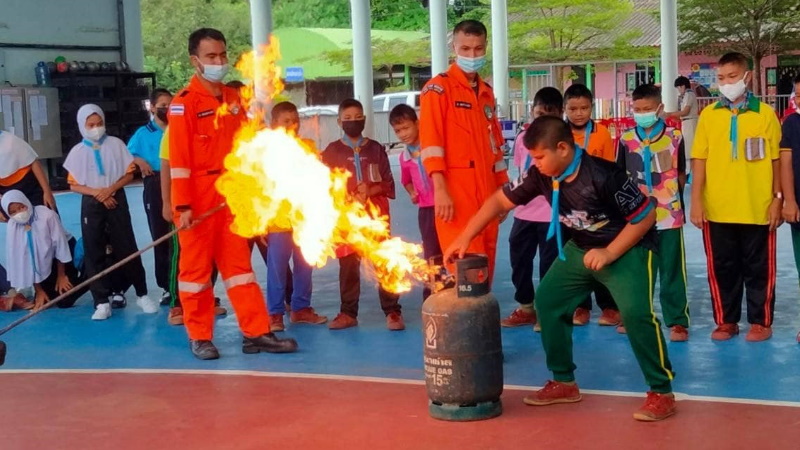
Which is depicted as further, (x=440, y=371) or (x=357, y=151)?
(x=357, y=151)

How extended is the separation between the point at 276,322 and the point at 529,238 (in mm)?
2124

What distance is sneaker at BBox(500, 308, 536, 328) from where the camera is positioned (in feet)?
27.2

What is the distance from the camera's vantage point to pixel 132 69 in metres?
25.6

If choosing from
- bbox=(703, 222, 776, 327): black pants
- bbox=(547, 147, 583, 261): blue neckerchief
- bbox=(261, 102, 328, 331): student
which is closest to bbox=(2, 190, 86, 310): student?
bbox=(261, 102, 328, 331): student

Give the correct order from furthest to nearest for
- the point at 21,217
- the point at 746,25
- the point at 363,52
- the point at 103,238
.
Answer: the point at 746,25
the point at 363,52
the point at 21,217
the point at 103,238

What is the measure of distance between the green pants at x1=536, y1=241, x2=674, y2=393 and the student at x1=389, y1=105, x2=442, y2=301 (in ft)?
7.00

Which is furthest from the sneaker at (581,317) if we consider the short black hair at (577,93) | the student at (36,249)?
the student at (36,249)

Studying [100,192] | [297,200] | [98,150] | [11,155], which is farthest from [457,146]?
[11,155]

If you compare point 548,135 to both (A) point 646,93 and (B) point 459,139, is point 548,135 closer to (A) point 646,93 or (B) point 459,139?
(B) point 459,139

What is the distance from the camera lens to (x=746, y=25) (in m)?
32.1

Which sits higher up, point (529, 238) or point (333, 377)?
point (529, 238)

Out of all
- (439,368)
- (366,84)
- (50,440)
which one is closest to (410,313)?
(439,368)

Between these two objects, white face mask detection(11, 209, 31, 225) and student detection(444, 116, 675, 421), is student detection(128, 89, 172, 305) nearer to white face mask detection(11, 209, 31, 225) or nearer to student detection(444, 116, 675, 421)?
white face mask detection(11, 209, 31, 225)

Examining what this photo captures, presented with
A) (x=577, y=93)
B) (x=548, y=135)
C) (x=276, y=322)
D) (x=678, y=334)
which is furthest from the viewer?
(x=276, y=322)
